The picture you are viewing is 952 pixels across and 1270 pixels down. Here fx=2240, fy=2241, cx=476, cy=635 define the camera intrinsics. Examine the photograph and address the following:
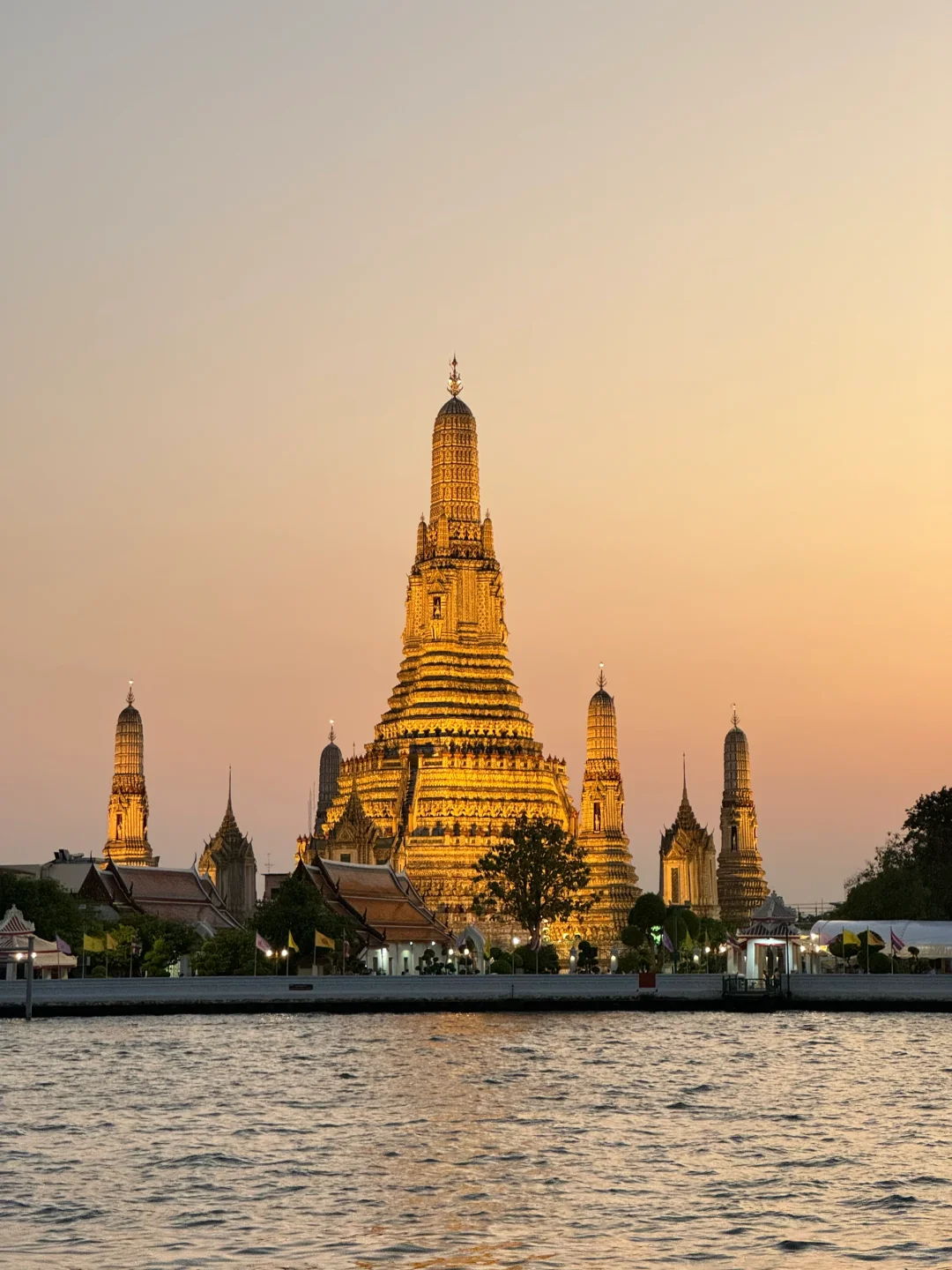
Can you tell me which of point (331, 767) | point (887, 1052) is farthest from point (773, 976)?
point (331, 767)

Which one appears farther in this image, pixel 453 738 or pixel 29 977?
pixel 453 738

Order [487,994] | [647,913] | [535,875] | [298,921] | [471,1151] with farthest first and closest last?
[647,913], [535,875], [298,921], [487,994], [471,1151]

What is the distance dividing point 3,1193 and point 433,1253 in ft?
32.0

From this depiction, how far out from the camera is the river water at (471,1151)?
1368 inches

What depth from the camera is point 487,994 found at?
9412cm

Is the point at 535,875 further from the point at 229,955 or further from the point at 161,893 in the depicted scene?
the point at 229,955

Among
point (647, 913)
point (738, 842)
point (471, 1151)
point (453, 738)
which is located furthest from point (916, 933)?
point (738, 842)

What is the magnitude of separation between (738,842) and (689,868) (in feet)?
27.5

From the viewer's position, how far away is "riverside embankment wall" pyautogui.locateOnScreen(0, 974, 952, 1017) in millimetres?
90688

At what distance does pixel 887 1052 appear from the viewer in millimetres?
72562

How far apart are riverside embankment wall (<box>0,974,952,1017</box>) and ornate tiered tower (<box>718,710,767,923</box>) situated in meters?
82.3

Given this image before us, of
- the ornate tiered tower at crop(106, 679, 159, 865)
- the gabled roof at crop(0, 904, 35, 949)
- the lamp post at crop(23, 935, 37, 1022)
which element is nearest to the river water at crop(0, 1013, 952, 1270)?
the lamp post at crop(23, 935, 37, 1022)

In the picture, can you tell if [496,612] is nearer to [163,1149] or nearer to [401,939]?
[401,939]

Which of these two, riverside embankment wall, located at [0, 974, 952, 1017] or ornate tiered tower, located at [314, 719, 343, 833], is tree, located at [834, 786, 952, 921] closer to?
riverside embankment wall, located at [0, 974, 952, 1017]
